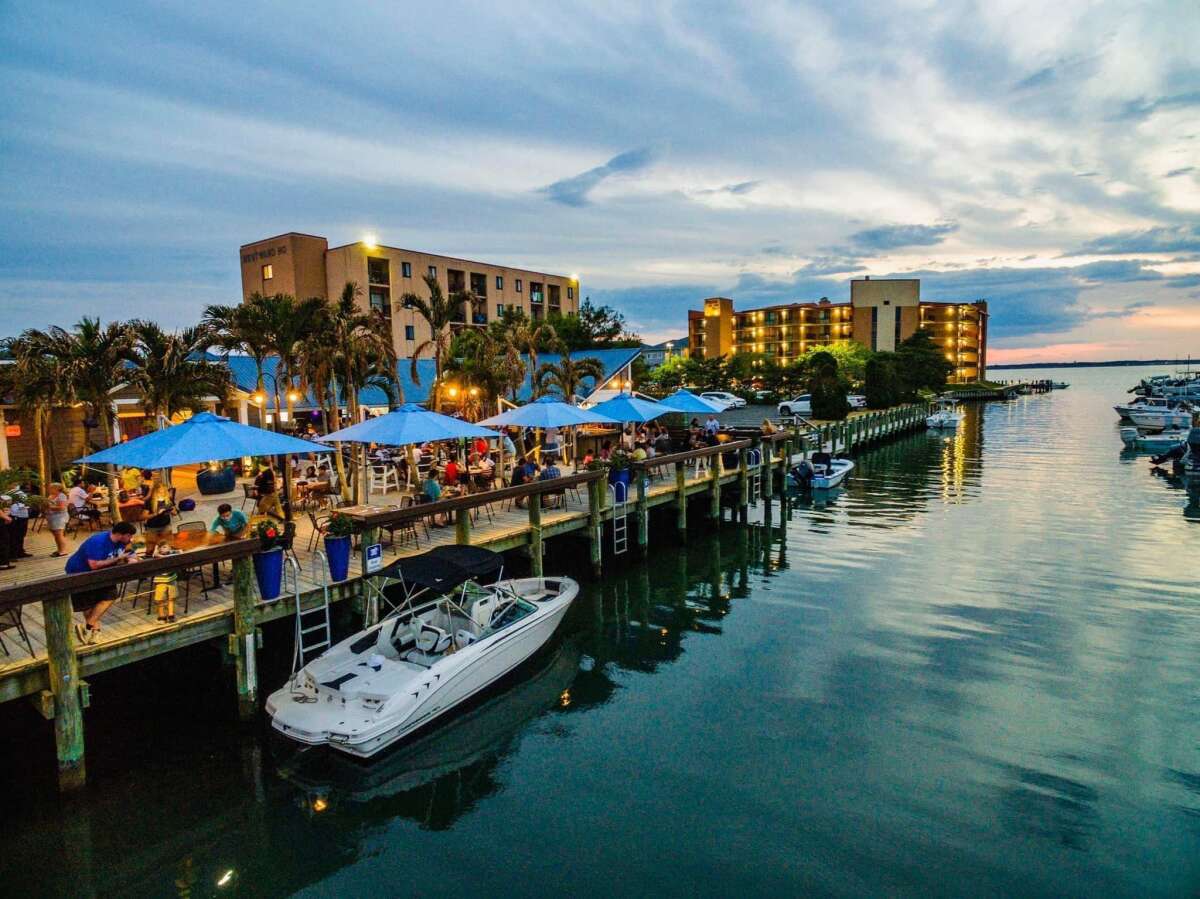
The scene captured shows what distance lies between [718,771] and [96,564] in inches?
354

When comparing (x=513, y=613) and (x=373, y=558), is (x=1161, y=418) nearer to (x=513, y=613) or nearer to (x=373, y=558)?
(x=513, y=613)

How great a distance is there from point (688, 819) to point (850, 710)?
3845 mm

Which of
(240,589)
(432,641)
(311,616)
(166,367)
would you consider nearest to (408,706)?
(432,641)

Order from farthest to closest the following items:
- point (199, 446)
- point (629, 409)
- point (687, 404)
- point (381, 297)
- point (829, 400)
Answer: point (381, 297), point (829, 400), point (687, 404), point (629, 409), point (199, 446)


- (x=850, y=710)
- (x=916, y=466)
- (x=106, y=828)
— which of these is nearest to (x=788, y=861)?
(x=850, y=710)

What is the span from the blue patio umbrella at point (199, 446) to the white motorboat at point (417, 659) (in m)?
2.93

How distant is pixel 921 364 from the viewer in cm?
8319

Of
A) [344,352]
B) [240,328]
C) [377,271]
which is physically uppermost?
[377,271]

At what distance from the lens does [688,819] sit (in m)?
8.14

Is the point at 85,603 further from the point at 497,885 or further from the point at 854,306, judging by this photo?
the point at 854,306

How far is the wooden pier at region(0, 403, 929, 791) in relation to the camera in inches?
327

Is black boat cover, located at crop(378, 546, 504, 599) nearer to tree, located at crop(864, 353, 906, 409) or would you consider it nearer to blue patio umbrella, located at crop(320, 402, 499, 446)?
blue patio umbrella, located at crop(320, 402, 499, 446)

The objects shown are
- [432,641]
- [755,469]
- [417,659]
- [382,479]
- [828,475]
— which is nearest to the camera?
[417,659]

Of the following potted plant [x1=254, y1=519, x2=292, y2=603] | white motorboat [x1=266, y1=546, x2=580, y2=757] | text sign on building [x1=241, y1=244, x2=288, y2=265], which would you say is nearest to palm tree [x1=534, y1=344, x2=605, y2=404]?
white motorboat [x1=266, y1=546, x2=580, y2=757]
